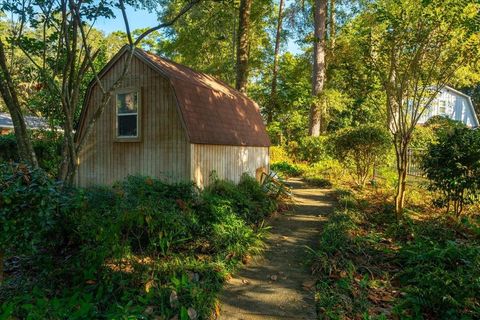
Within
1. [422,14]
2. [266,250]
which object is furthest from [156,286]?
[422,14]

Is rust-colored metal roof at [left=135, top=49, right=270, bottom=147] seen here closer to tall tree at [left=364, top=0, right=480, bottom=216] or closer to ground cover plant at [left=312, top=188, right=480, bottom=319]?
ground cover plant at [left=312, top=188, right=480, bottom=319]

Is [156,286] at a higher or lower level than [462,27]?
lower

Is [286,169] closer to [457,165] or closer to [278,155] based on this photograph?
[278,155]

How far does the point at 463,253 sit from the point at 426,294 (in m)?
1.25

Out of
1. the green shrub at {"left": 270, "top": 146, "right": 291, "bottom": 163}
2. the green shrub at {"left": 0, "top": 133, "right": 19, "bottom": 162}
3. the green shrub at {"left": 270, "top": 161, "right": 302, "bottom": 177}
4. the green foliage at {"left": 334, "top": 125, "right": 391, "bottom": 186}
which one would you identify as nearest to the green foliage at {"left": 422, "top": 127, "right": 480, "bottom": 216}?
the green foliage at {"left": 334, "top": 125, "right": 391, "bottom": 186}

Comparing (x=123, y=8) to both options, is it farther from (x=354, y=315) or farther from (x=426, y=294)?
(x=426, y=294)

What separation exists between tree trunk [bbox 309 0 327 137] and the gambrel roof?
7802 millimetres

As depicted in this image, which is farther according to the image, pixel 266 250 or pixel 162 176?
pixel 162 176

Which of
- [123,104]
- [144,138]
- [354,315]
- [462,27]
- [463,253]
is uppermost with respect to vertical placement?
[462,27]

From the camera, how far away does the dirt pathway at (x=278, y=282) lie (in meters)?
3.99

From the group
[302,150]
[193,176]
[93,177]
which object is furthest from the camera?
[302,150]

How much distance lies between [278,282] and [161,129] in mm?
5027

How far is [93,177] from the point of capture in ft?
31.9

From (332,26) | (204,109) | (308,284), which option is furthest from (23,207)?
(332,26)
